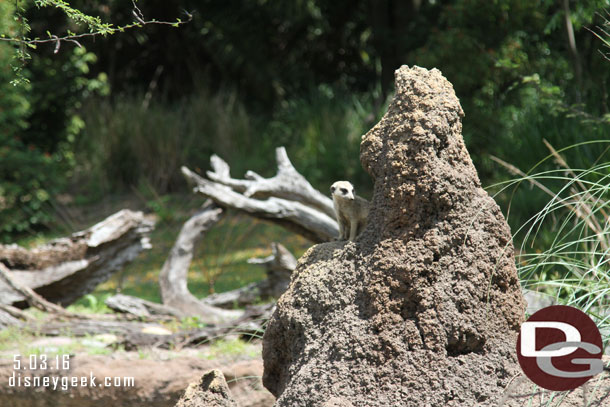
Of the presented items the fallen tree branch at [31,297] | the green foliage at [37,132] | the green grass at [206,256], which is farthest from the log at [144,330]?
the green foliage at [37,132]

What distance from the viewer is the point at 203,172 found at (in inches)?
471

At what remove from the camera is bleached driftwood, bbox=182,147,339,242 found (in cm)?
602

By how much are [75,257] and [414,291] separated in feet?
14.8

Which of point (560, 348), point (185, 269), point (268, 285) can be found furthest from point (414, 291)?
point (185, 269)

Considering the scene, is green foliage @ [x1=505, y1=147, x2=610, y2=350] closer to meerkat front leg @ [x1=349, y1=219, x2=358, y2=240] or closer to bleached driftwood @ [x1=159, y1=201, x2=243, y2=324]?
meerkat front leg @ [x1=349, y1=219, x2=358, y2=240]

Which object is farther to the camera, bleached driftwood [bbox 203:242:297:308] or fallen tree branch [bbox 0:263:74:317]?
bleached driftwood [bbox 203:242:297:308]

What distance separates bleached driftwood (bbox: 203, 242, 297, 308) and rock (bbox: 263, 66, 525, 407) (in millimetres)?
3465

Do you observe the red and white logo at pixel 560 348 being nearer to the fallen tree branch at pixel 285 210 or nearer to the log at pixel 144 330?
the log at pixel 144 330

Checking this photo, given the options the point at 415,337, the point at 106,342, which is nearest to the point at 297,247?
the point at 106,342

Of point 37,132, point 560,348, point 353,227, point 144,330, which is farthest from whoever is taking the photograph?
point 37,132

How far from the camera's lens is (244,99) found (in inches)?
544

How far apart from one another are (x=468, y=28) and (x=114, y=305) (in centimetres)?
579

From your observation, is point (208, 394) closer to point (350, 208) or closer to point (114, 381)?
point (350, 208)

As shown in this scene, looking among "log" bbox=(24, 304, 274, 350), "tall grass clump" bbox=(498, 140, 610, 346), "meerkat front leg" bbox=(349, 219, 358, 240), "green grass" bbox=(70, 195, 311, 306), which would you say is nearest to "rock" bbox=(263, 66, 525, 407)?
"tall grass clump" bbox=(498, 140, 610, 346)
